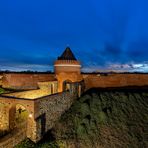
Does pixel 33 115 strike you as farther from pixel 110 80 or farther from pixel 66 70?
pixel 110 80

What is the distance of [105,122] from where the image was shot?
14.2 metres

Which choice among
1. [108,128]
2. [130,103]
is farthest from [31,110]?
[130,103]

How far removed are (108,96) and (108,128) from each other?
426 centimetres

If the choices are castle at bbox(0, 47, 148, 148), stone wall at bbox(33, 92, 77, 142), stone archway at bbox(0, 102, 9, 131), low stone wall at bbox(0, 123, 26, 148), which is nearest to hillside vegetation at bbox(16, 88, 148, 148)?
stone wall at bbox(33, 92, 77, 142)

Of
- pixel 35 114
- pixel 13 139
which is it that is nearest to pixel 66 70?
pixel 35 114

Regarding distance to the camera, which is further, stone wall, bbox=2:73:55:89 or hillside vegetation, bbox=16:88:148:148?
stone wall, bbox=2:73:55:89

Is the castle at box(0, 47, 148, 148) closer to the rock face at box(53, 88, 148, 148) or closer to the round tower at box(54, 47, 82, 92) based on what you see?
Result: the round tower at box(54, 47, 82, 92)

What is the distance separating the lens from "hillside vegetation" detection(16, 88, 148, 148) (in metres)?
12.6

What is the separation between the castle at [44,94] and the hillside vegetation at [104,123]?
2.75 ft

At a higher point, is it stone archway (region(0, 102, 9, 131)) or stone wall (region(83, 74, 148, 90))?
stone wall (region(83, 74, 148, 90))

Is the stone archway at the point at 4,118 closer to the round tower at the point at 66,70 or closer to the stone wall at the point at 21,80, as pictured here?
the round tower at the point at 66,70

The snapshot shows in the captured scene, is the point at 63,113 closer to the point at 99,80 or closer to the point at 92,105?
the point at 92,105

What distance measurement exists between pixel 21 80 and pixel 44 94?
12.3ft

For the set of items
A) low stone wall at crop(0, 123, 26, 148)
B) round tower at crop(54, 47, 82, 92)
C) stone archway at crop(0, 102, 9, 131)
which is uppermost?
round tower at crop(54, 47, 82, 92)
